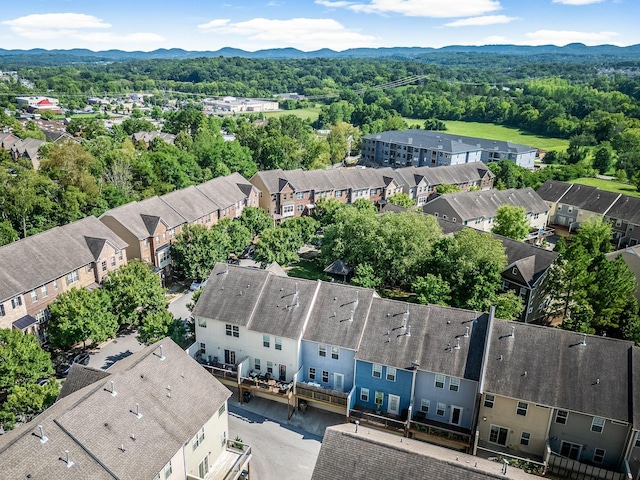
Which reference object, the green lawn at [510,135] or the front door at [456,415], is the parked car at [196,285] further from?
the green lawn at [510,135]

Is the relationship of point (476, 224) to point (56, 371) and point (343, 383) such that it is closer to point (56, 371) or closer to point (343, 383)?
point (343, 383)

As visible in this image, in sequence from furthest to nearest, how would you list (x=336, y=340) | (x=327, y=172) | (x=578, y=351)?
1. (x=327, y=172)
2. (x=336, y=340)
3. (x=578, y=351)

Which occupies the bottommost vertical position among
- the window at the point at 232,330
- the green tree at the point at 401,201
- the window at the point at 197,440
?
the window at the point at 197,440

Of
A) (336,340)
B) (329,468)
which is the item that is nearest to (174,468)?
(329,468)

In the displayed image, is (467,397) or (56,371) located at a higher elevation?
(467,397)

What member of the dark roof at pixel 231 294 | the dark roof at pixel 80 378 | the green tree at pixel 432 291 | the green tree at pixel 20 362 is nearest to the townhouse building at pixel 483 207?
the green tree at pixel 432 291

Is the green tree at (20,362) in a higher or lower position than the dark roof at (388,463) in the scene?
lower
